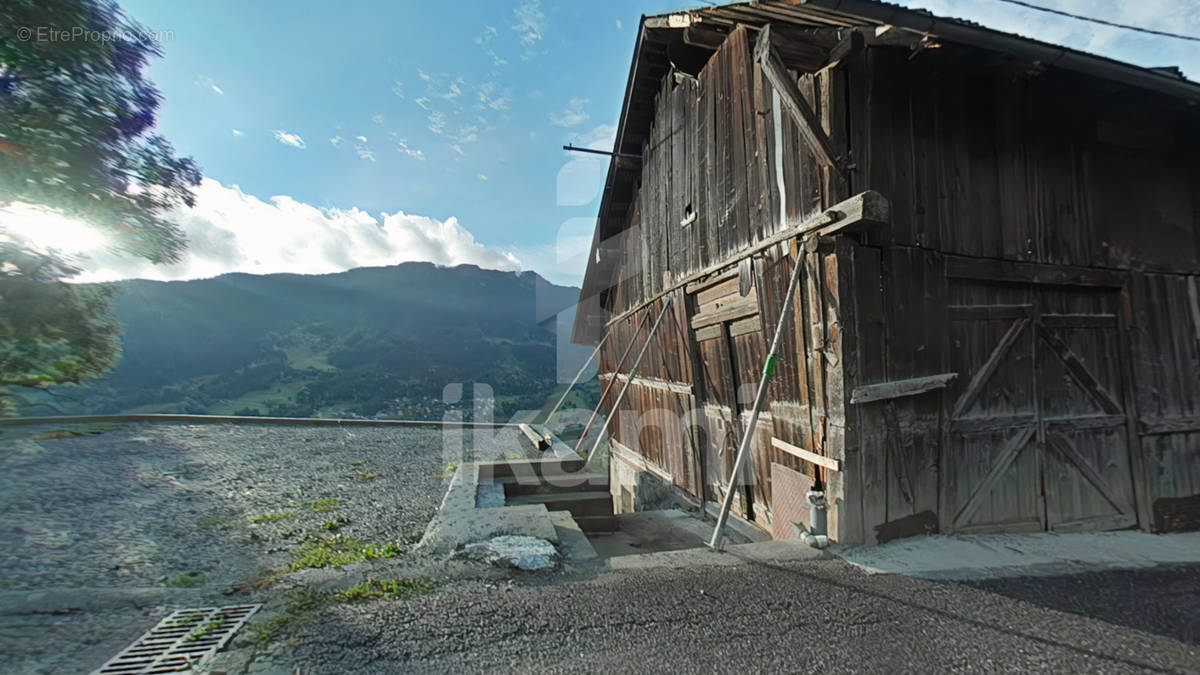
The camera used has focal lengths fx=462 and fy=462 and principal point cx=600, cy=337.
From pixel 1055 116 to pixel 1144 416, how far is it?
3172 mm

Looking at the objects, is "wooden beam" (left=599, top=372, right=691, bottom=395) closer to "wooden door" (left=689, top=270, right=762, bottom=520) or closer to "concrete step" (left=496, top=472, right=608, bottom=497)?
"wooden door" (left=689, top=270, right=762, bottom=520)

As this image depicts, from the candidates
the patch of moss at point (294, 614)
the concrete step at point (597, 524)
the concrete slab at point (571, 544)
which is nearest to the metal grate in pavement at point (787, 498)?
the concrete slab at point (571, 544)

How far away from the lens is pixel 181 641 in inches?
96.6

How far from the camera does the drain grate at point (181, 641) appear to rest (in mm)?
2232

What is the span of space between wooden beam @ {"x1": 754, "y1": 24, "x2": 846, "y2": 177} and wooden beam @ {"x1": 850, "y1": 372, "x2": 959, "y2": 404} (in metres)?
1.79

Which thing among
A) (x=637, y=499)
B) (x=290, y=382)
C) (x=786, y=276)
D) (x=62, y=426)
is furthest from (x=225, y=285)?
(x=786, y=276)

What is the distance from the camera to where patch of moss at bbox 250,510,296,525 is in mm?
5445

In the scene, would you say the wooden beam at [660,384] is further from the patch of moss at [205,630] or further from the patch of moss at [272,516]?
the patch of moss at [205,630]

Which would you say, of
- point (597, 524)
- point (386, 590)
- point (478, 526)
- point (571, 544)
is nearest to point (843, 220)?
point (571, 544)

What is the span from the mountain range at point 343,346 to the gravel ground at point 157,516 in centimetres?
1014

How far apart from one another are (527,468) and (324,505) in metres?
3.08

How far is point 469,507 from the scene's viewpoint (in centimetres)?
501

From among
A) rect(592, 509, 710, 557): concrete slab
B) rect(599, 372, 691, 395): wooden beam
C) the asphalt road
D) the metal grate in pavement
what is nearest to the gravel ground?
the asphalt road

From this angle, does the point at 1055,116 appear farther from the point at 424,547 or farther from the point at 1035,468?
the point at 424,547
